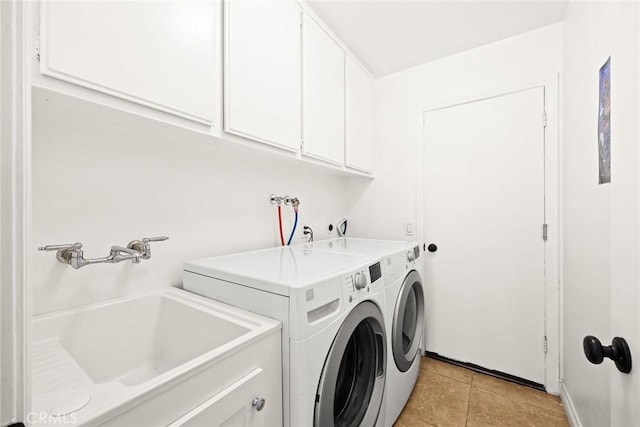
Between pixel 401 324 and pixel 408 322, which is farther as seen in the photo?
pixel 408 322

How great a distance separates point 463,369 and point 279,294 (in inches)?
75.2

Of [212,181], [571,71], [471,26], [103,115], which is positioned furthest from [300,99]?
[571,71]

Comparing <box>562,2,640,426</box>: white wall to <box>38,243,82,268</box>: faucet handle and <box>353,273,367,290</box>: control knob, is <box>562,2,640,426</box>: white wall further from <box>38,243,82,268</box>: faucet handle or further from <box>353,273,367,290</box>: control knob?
<box>38,243,82,268</box>: faucet handle

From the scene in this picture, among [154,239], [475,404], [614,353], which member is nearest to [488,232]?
[475,404]

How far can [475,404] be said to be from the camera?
1.67m

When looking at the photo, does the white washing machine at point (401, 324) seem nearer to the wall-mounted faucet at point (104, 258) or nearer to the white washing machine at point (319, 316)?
the white washing machine at point (319, 316)

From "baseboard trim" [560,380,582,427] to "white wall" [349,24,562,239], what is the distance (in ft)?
4.38

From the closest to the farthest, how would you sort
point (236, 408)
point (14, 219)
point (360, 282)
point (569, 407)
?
1. point (14, 219)
2. point (236, 408)
3. point (360, 282)
4. point (569, 407)

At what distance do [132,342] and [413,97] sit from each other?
2.48m

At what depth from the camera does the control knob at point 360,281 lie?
110cm

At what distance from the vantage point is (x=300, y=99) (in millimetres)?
1574

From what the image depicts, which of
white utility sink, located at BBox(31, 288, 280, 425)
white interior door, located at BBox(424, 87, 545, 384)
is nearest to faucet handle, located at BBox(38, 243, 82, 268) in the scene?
white utility sink, located at BBox(31, 288, 280, 425)

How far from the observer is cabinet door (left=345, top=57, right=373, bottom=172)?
208 centimetres

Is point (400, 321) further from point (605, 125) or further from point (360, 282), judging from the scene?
point (605, 125)
